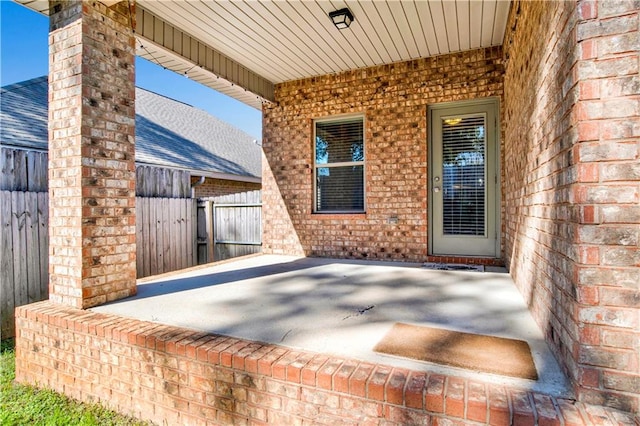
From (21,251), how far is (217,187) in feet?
20.7

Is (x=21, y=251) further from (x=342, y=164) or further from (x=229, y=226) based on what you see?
(x=342, y=164)

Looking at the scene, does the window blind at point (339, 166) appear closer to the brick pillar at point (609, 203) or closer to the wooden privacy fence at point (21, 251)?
the wooden privacy fence at point (21, 251)

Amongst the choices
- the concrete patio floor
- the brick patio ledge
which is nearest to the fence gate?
the concrete patio floor

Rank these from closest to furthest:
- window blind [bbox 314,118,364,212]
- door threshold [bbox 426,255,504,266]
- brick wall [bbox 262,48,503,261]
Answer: door threshold [bbox 426,255,504,266]
brick wall [bbox 262,48,503,261]
window blind [bbox 314,118,364,212]

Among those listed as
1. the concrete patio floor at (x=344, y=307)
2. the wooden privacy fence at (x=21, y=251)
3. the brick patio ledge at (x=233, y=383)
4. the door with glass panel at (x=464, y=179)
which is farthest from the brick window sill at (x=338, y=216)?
the wooden privacy fence at (x=21, y=251)

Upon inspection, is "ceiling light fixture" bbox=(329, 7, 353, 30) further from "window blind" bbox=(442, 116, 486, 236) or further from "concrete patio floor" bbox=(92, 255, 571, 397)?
"concrete patio floor" bbox=(92, 255, 571, 397)

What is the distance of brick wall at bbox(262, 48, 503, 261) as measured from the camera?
4.41 meters

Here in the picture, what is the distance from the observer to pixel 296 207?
5.29 metres

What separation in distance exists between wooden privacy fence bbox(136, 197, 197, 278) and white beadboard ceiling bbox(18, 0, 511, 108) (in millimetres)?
2244

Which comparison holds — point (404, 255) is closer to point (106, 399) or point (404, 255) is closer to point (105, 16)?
point (106, 399)

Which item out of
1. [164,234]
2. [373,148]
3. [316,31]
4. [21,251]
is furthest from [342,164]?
[21,251]

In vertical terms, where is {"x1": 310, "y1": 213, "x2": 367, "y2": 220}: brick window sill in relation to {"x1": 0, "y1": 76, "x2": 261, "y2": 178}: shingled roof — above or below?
below

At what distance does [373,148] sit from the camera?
4.79 m

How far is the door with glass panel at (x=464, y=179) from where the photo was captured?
14.1 feet
